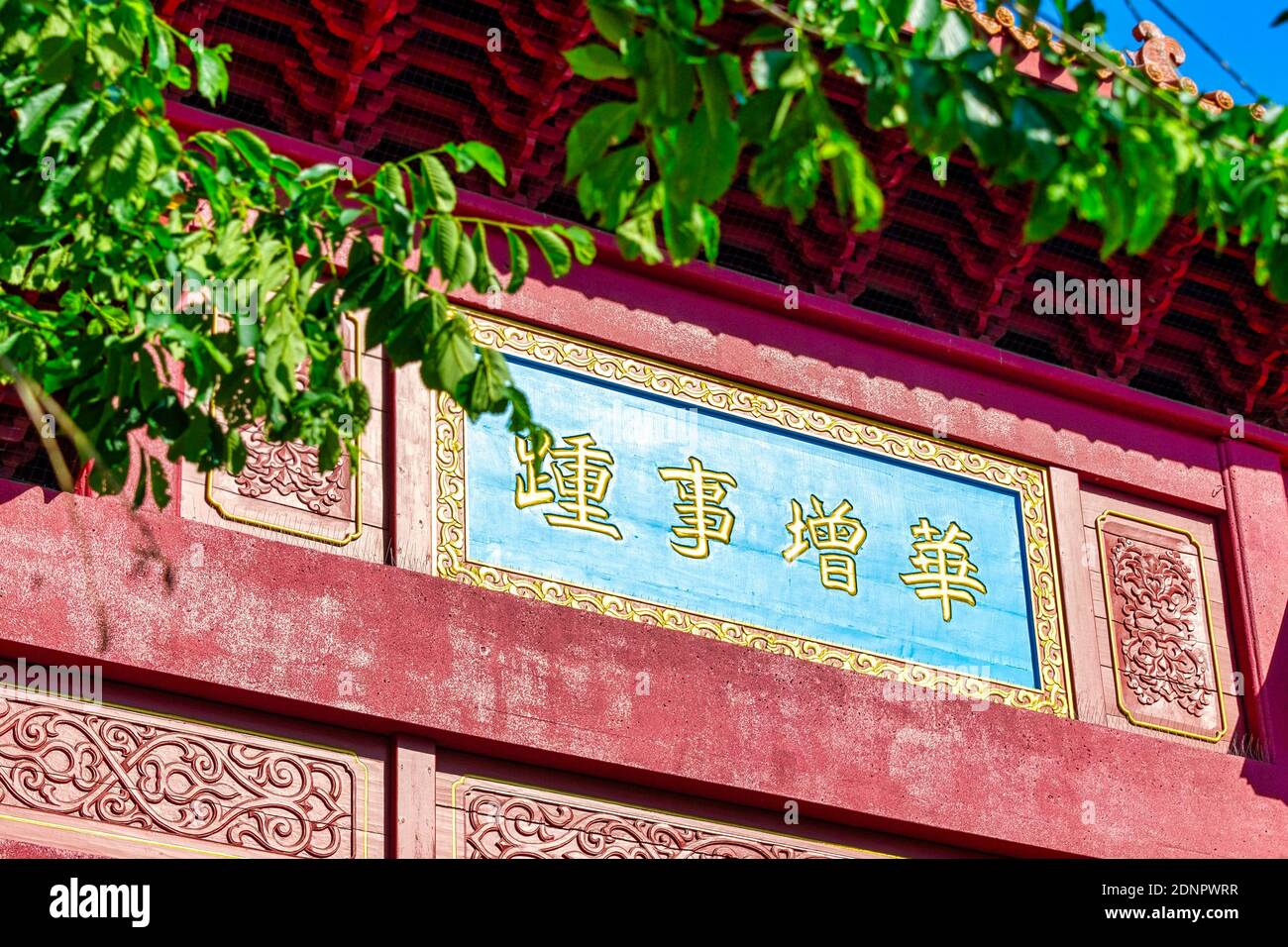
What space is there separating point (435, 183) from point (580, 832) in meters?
2.22

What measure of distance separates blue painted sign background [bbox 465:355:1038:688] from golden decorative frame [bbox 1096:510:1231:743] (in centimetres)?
29

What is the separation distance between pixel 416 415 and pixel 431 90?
0.96m

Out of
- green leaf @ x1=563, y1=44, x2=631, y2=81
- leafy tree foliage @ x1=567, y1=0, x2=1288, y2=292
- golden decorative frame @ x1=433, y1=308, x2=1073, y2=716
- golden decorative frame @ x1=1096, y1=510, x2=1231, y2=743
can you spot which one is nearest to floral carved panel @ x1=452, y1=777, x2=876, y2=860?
golden decorative frame @ x1=433, y1=308, x2=1073, y2=716

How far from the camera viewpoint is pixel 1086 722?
612 cm

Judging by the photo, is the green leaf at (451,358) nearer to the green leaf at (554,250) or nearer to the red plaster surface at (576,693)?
the green leaf at (554,250)

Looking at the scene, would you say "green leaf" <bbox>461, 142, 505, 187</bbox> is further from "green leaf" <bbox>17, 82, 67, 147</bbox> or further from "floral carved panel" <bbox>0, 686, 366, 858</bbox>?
"floral carved panel" <bbox>0, 686, 366, 858</bbox>

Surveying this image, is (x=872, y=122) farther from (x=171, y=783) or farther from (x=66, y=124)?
(x=171, y=783)

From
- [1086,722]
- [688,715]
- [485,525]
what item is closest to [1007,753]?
[1086,722]

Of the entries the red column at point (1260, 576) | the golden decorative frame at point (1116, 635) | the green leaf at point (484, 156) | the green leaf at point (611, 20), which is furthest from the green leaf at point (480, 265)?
the red column at point (1260, 576)

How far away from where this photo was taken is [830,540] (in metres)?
6.10

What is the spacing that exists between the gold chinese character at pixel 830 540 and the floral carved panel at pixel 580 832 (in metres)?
0.81

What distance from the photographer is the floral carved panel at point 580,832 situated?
5254 mm
